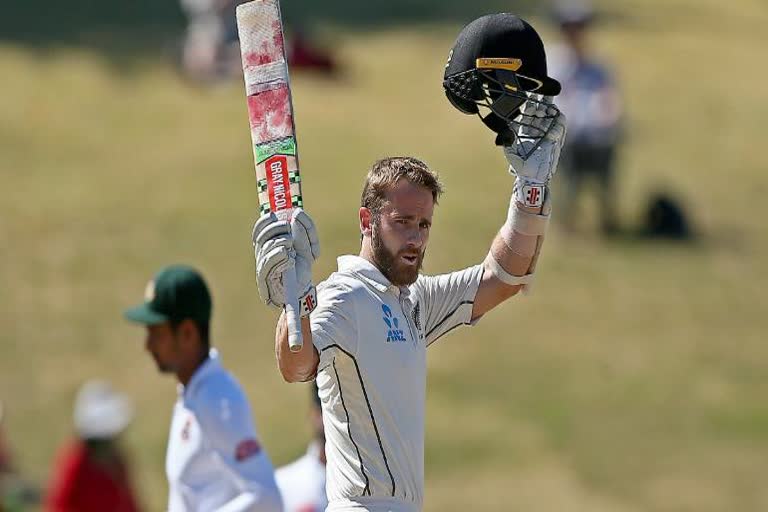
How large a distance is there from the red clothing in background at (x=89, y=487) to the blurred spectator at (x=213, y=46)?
955 cm

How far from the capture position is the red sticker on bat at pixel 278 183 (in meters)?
5.61

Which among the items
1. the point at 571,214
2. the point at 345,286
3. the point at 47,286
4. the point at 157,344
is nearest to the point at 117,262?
the point at 47,286

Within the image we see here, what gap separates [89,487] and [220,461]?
479 centimetres

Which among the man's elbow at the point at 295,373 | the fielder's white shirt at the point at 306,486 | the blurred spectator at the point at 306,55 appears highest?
the blurred spectator at the point at 306,55

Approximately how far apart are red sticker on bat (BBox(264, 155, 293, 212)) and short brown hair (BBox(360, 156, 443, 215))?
464 mm

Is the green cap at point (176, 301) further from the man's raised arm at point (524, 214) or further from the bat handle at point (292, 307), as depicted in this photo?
the bat handle at point (292, 307)

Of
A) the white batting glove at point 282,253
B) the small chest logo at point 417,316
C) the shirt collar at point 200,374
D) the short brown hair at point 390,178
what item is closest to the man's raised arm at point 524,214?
the small chest logo at point 417,316

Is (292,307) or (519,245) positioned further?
(519,245)

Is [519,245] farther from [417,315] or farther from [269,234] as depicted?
[269,234]

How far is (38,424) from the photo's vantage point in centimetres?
1620

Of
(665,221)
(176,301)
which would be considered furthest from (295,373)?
(665,221)

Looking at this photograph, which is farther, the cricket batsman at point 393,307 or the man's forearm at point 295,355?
the cricket batsman at point 393,307

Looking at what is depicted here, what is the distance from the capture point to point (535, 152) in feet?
20.8

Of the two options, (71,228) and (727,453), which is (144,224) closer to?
(71,228)
